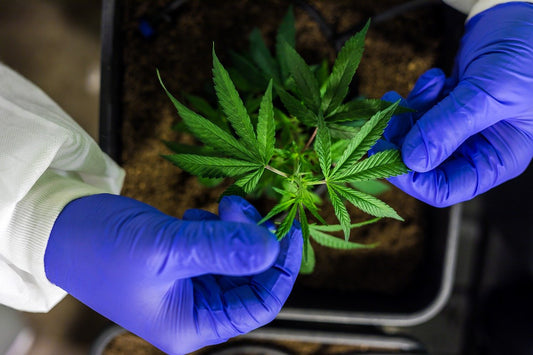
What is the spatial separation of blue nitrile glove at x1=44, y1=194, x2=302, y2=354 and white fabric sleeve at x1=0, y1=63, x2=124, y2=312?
4 cm

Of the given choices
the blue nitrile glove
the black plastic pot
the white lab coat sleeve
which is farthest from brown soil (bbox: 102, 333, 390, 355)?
the white lab coat sleeve

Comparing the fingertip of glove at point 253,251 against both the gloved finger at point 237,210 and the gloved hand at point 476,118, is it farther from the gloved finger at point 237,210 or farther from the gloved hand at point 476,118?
the gloved hand at point 476,118

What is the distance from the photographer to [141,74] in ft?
3.89

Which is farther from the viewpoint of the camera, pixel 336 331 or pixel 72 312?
pixel 72 312

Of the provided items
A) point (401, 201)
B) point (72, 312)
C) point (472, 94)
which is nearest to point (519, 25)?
point (472, 94)

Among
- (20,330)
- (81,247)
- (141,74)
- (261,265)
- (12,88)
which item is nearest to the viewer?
(261,265)

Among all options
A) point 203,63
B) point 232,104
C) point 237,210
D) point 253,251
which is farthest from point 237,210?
point 203,63

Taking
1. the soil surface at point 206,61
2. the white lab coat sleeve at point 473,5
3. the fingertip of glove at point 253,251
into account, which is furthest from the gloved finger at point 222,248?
the white lab coat sleeve at point 473,5

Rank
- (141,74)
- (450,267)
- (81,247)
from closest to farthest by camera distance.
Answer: (81,247) < (450,267) < (141,74)

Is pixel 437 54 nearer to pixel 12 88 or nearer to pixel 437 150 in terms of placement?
pixel 437 150

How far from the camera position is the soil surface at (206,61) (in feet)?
3.91

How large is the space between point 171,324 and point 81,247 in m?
0.24

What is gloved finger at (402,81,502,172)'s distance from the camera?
813 millimetres

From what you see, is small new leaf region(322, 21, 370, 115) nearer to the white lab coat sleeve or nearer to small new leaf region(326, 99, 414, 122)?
small new leaf region(326, 99, 414, 122)
